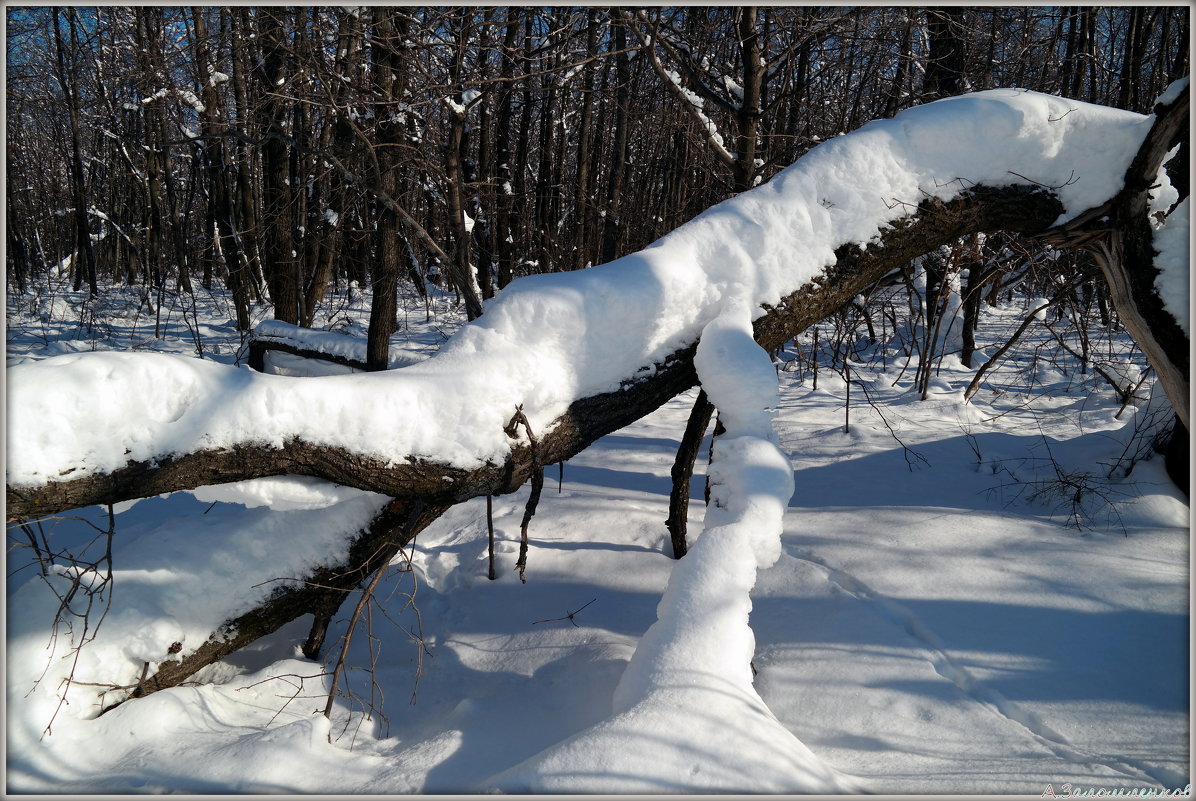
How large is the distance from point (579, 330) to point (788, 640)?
175cm

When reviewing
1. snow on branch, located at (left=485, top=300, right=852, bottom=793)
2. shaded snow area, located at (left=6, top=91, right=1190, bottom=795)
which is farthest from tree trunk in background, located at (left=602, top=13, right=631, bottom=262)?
snow on branch, located at (left=485, top=300, right=852, bottom=793)

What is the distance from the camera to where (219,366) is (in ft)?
7.54

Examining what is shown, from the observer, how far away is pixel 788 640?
310cm

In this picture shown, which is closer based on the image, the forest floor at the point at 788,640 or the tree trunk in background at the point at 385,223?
the forest floor at the point at 788,640

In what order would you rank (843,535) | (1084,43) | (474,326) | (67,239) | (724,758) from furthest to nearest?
(67,239) < (1084,43) < (843,535) < (474,326) < (724,758)

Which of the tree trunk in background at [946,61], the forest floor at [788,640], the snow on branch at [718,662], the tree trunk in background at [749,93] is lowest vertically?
the forest floor at [788,640]

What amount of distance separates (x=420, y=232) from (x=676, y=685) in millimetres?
3193

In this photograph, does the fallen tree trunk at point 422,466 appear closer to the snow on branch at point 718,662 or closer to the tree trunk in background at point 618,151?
the snow on branch at point 718,662

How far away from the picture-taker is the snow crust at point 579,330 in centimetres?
210

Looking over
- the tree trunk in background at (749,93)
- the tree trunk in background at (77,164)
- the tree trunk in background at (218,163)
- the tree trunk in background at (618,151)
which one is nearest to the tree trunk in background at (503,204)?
the tree trunk in background at (618,151)

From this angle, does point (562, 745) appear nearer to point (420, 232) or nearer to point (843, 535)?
point (843, 535)

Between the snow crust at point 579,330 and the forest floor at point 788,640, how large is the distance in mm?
538

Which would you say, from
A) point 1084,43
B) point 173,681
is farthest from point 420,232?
point 1084,43

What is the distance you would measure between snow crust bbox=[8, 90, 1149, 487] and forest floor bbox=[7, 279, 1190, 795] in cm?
54
